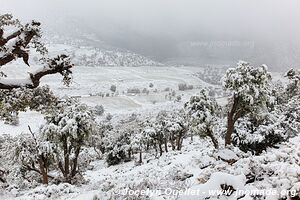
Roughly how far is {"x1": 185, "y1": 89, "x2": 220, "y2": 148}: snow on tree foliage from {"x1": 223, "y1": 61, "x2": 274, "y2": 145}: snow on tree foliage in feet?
15.0

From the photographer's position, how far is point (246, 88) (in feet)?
93.7

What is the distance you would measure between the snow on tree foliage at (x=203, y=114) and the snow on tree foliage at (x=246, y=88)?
4557mm

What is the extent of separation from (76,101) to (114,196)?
835 inches

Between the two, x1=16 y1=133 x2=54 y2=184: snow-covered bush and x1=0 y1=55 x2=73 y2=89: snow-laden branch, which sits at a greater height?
x1=0 y1=55 x2=73 y2=89: snow-laden branch

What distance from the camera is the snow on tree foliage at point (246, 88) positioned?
28.9 metres

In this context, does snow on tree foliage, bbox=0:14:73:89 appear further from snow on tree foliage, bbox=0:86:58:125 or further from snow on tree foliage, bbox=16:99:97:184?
snow on tree foliage, bbox=16:99:97:184

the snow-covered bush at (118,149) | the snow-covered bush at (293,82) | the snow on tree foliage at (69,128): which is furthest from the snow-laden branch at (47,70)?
the snow-covered bush at (118,149)

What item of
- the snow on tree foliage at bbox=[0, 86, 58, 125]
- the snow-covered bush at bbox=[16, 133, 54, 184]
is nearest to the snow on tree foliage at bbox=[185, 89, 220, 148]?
the snow-covered bush at bbox=[16, 133, 54, 184]

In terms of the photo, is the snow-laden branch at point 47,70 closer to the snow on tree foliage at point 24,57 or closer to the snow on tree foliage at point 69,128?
the snow on tree foliage at point 24,57

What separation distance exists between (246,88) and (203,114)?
6939 millimetres

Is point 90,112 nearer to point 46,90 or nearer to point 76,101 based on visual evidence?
point 76,101

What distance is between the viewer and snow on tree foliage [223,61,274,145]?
2886 cm

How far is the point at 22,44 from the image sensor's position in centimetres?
1145

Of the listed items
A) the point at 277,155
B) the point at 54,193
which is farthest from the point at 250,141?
the point at 277,155
